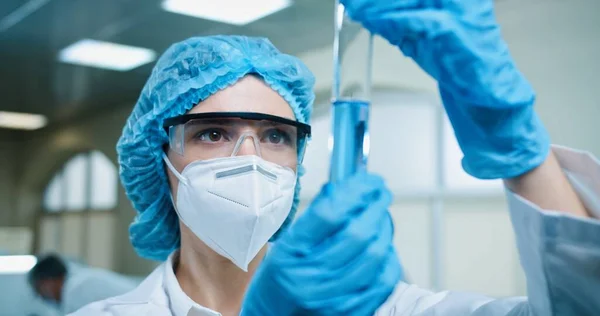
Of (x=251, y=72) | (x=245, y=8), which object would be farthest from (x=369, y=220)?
(x=245, y=8)

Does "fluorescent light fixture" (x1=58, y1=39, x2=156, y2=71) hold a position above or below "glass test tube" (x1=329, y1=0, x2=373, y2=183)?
above

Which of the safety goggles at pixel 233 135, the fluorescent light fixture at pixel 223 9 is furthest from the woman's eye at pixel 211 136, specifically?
the fluorescent light fixture at pixel 223 9

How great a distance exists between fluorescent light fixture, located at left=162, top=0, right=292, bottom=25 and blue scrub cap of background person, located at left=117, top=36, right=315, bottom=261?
68 centimetres

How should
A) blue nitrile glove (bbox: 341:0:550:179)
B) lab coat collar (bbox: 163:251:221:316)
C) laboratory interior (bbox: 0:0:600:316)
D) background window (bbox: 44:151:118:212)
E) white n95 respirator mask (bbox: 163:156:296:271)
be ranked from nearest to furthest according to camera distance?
blue nitrile glove (bbox: 341:0:550:179) → white n95 respirator mask (bbox: 163:156:296:271) → lab coat collar (bbox: 163:251:221:316) → laboratory interior (bbox: 0:0:600:316) → background window (bbox: 44:151:118:212)

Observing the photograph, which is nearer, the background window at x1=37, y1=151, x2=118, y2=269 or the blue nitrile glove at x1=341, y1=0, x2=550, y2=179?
the blue nitrile glove at x1=341, y1=0, x2=550, y2=179

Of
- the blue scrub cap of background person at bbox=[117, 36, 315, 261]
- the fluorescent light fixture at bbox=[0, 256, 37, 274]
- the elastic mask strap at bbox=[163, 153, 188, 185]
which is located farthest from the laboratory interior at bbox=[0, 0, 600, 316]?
the elastic mask strap at bbox=[163, 153, 188, 185]

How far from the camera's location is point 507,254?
8.82 ft

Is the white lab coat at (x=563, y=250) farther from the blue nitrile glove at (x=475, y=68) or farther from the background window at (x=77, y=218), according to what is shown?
the background window at (x=77, y=218)

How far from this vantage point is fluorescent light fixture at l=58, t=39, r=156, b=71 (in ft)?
6.00

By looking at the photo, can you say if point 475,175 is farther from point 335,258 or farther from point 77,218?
point 77,218

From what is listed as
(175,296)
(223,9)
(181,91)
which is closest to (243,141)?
(181,91)

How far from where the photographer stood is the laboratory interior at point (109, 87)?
162 centimetres

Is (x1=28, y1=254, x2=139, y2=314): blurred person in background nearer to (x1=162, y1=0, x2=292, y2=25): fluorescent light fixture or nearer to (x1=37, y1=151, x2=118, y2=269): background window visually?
(x1=37, y1=151, x2=118, y2=269): background window

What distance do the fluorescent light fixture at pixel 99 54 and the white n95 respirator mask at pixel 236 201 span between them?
1.01 meters
